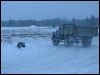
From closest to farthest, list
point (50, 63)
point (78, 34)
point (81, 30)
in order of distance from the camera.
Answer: point (50, 63)
point (78, 34)
point (81, 30)

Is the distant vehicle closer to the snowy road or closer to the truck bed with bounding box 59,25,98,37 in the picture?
the truck bed with bounding box 59,25,98,37

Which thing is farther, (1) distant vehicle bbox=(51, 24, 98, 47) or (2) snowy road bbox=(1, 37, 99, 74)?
(1) distant vehicle bbox=(51, 24, 98, 47)

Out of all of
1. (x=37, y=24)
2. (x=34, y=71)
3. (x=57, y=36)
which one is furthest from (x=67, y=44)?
(x=37, y=24)

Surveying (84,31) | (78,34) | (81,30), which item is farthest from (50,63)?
(84,31)

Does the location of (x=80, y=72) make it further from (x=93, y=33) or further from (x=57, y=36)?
(x=57, y=36)

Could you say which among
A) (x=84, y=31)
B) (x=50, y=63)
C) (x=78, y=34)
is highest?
(x=84, y=31)

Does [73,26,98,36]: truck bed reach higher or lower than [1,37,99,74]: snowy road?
higher

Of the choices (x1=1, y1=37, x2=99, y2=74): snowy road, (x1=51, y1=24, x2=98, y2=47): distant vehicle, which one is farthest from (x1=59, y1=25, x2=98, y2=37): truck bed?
(x1=1, y1=37, x2=99, y2=74): snowy road

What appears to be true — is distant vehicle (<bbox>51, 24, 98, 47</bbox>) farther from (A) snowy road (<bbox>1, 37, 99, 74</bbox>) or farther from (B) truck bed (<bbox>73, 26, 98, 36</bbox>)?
(A) snowy road (<bbox>1, 37, 99, 74</bbox>)

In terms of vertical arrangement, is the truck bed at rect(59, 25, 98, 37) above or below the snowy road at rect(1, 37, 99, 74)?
above

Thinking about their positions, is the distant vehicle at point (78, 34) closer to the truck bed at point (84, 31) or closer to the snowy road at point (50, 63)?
the truck bed at point (84, 31)

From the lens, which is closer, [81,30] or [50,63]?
[50,63]

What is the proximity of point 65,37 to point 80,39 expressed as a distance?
1439 millimetres

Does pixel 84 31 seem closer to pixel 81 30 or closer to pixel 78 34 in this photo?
pixel 81 30
